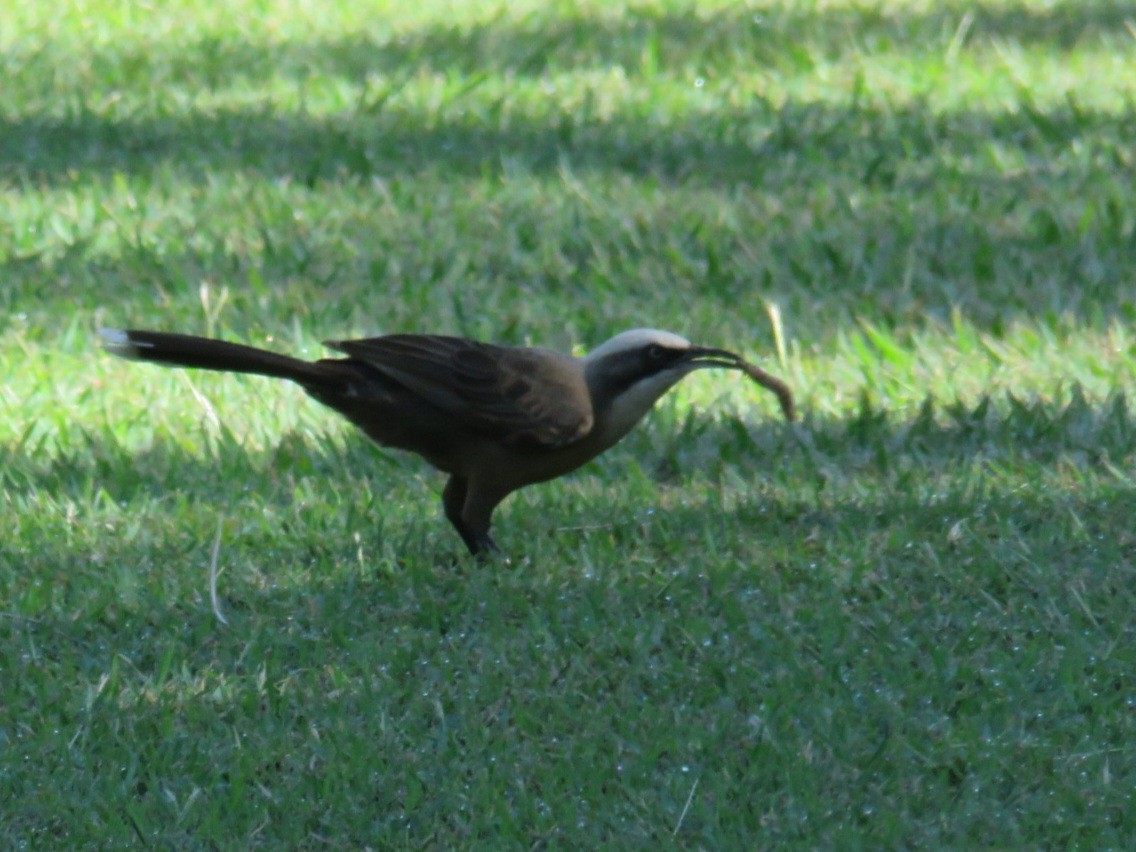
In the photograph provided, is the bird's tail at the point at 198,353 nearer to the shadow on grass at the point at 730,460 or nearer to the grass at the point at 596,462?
the grass at the point at 596,462

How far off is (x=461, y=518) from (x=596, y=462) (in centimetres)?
92

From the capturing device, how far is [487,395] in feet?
16.4

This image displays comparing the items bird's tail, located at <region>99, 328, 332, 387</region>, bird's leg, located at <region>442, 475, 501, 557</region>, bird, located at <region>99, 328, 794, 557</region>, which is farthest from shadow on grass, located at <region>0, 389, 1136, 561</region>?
bird's tail, located at <region>99, 328, 332, 387</region>

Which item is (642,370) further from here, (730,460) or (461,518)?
(730,460)

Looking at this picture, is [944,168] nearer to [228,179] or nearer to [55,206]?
[228,179]

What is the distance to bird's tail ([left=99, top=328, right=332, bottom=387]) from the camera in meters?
4.83

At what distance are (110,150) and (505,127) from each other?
1.93 meters

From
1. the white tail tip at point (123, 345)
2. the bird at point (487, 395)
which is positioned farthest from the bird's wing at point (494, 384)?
the white tail tip at point (123, 345)

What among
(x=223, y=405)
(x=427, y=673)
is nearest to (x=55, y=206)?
(x=223, y=405)

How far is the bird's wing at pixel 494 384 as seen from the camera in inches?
194

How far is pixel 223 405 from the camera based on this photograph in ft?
20.9

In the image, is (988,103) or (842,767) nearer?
(842,767)

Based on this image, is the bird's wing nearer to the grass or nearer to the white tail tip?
the grass

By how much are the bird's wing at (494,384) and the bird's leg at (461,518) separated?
26cm
